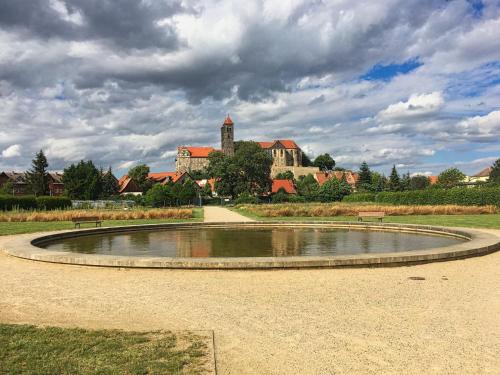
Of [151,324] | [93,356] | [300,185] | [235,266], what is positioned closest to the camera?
[93,356]

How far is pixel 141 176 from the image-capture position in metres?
106

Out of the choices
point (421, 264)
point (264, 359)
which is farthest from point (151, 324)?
point (421, 264)

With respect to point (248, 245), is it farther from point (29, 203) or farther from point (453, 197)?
point (29, 203)

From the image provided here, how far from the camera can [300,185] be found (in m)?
114

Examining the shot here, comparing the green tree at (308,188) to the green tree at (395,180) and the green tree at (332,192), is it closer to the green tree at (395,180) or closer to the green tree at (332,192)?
the green tree at (332,192)

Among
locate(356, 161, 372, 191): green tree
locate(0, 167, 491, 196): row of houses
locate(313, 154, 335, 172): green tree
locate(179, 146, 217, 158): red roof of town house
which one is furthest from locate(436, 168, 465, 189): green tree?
locate(179, 146, 217, 158): red roof of town house

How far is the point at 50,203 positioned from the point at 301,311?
4293 cm

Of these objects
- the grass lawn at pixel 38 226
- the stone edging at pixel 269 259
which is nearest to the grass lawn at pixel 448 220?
the stone edging at pixel 269 259

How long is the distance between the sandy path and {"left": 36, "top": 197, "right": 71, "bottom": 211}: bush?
35768 millimetres

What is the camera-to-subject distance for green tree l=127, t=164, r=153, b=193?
103 metres

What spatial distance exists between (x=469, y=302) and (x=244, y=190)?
70.8 meters

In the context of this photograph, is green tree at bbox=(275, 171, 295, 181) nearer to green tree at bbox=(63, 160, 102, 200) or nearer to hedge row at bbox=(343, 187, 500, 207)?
green tree at bbox=(63, 160, 102, 200)

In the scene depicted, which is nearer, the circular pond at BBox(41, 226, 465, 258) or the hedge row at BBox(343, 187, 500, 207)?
the circular pond at BBox(41, 226, 465, 258)

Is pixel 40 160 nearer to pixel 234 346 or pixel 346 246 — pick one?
pixel 346 246
